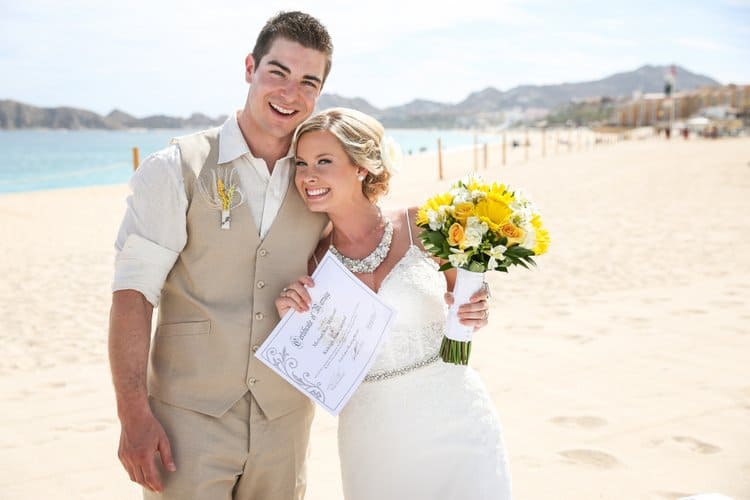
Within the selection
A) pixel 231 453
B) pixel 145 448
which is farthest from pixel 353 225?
pixel 145 448

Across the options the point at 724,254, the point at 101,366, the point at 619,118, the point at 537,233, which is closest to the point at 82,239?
the point at 101,366

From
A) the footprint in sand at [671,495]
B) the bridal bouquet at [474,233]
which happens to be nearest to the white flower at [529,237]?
the bridal bouquet at [474,233]

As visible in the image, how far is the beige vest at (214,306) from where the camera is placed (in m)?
2.41

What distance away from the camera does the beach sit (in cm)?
398

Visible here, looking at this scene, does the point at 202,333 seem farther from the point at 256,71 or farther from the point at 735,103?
the point at 735,103

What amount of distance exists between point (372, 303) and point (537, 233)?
72 centimetres

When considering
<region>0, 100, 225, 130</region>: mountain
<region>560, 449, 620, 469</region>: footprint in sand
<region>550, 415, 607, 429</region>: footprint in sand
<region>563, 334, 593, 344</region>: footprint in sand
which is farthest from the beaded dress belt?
<region>0, 100, 225, 130</region>: mountain

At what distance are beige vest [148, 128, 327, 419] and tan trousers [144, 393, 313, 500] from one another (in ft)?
0.16

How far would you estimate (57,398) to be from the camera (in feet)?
17.7

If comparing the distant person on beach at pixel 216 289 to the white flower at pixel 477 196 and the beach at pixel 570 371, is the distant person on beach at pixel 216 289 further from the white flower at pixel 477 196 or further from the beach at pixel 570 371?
the beach at pixel 570 371

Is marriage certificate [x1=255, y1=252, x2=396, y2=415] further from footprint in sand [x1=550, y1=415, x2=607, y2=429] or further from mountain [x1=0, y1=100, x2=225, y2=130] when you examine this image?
mountain [x1=0, y1=100, x2=225, y2=130]

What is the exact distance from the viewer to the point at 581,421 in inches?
181

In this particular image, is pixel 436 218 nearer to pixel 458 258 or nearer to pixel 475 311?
pixel 458 258

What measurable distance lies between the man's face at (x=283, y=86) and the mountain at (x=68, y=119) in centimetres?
16989
